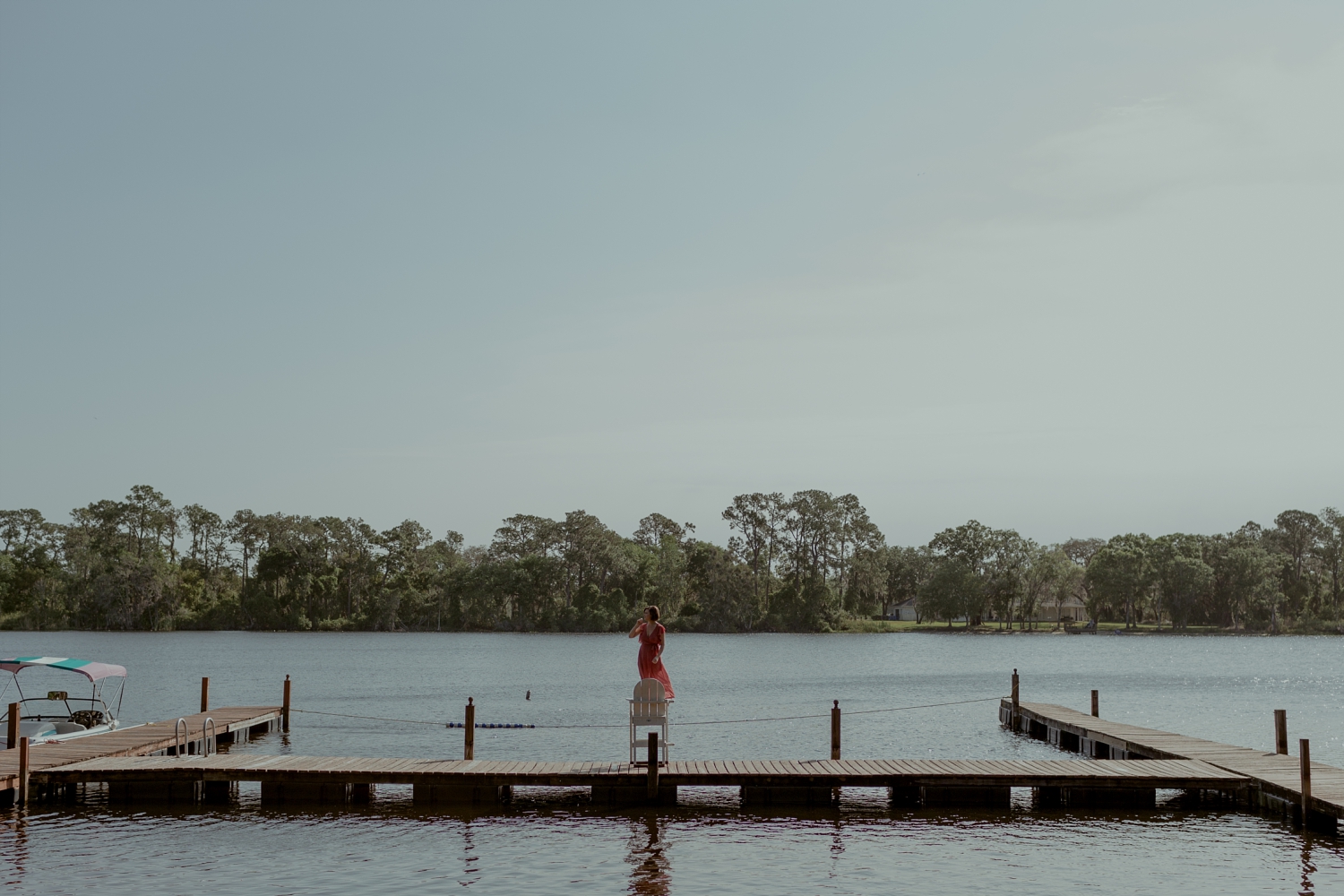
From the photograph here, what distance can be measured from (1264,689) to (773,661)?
112ft

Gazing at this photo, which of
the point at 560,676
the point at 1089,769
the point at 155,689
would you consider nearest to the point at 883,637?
the point at 560,676

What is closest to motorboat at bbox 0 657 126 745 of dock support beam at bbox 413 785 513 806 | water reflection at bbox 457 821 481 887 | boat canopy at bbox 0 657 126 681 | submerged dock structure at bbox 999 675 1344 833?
boat canopy at bbox 0 657 126 681

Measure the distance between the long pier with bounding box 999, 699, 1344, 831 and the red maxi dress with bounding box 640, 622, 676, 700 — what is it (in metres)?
9.37

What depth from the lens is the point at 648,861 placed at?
16.2 m

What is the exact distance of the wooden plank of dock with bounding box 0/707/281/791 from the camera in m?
20.3

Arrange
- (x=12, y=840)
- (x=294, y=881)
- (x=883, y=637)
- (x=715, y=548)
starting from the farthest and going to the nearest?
1. (x=715, y=548)
2. (x=883, y=637)
3. (x=12, y=840)
4. (x=294, y=881)

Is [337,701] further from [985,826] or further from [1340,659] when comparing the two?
[1340,659]

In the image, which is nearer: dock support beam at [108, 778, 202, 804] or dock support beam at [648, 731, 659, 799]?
dock support beam at [648, 731, 659, 799]

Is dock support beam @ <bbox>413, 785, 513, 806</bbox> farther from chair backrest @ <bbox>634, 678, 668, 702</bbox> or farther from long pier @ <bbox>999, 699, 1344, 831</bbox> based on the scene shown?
long pier @ <bbox>999, 699, 1344, 831</bbox>

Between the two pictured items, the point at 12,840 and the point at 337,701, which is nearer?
the point at 12,840

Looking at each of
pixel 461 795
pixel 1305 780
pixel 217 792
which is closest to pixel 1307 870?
pixel 1305 780

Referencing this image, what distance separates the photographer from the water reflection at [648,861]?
48.7 feet

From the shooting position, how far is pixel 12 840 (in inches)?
667

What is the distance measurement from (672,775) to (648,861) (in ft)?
10.1
